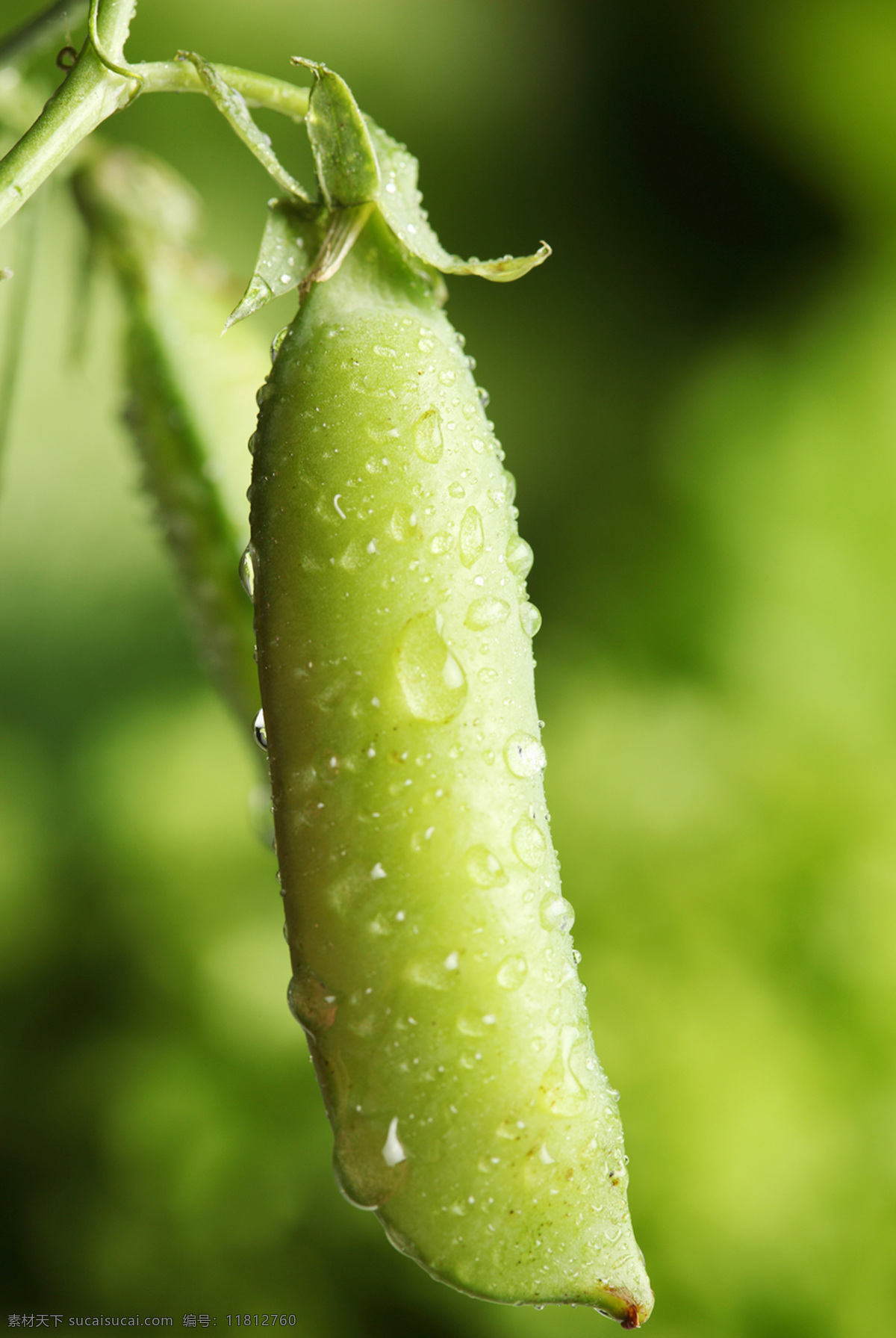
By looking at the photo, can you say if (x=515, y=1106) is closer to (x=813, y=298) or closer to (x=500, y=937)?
(x=500, y=937)

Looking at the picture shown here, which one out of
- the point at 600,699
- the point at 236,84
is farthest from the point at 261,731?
the point at 600,699

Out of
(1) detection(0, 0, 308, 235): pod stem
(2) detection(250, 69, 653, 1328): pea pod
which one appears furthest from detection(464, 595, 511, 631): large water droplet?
(1) detection(0, 0, 308, 235): pod stem

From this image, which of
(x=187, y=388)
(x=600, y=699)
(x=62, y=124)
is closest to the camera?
(x=62, y=124)

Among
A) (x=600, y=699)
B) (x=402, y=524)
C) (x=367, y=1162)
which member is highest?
(x=402, y=524)

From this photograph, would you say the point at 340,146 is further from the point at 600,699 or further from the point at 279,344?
the point at 600,699

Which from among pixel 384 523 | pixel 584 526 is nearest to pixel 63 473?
pixel 584 526

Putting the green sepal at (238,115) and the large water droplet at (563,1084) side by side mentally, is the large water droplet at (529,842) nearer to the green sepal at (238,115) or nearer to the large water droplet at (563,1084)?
the large water droplet at (563,1084)

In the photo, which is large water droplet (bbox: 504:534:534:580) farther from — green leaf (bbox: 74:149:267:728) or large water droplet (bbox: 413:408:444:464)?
green leaf (bbox: 74:149:267:728)
